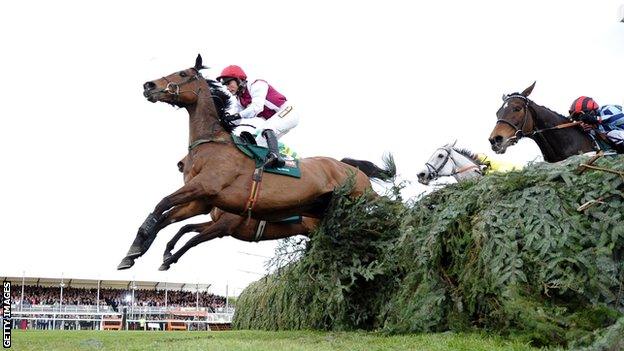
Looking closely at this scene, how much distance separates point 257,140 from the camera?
28.9 ft

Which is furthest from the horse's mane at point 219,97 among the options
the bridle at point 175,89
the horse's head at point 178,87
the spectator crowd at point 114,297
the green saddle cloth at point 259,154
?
the spectator crowd at point 114,297

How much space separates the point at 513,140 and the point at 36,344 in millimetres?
6745

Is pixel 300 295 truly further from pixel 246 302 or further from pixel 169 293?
pixel 169 293

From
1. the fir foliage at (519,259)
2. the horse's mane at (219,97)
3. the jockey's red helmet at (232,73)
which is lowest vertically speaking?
the fir foliage at (519,259)

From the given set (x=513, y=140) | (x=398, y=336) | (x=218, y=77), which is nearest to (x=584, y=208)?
(x=398, y=336)

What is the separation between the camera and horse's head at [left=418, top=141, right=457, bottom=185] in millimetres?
12016

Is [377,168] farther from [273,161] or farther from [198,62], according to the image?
[198,62]

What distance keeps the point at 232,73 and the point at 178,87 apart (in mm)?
960

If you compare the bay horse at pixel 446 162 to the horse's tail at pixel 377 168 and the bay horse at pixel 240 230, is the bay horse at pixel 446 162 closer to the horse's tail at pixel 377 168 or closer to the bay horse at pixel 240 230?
the horse's tail at pixel 377 168

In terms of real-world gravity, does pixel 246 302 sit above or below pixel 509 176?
below

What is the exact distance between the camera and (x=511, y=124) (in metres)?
9.25

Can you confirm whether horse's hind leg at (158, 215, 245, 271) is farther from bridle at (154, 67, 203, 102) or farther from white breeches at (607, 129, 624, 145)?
white breeches at (607, 129, 624, 145)

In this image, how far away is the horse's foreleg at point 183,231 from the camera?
33.0 ft

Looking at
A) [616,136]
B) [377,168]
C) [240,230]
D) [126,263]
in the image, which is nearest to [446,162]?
[377,168]
